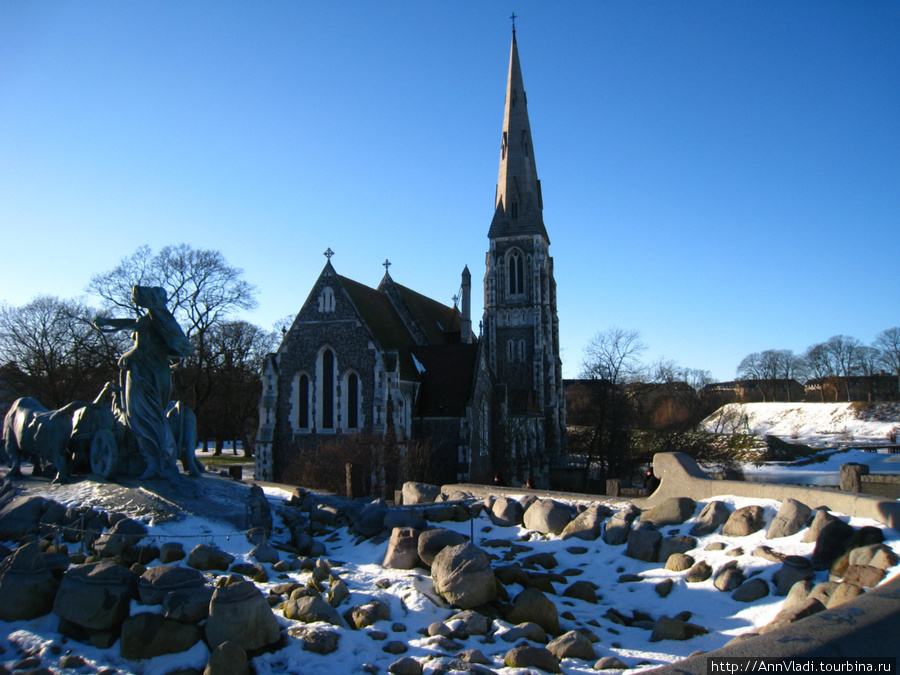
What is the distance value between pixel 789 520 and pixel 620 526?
203 centimetres

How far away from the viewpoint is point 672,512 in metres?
7.87

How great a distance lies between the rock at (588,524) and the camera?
8.23 metres

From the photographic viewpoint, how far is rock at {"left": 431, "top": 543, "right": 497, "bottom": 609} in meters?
6.10

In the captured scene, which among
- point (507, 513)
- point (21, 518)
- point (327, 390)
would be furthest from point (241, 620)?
point (327, 390)

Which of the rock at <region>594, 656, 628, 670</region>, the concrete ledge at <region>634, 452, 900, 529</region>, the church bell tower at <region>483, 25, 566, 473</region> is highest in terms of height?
the church bell tower at <region>483, 25, 566, 473</region>

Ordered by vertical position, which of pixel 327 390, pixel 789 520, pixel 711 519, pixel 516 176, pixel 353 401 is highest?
pixel 516 176

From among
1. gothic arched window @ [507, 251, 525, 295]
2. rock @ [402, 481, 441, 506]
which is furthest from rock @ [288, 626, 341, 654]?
gothic arched window @ [507, 251, 525, 295]

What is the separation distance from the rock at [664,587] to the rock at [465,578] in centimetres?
177

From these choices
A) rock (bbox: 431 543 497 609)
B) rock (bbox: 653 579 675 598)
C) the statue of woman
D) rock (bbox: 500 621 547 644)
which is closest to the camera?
rock (bbox: 500 621 547 644)

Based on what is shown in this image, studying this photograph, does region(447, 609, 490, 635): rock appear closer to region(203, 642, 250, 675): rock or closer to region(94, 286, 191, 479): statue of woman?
region(203, 642, 250, 675): rock

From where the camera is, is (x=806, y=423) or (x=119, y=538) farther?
(x=806, y=423)

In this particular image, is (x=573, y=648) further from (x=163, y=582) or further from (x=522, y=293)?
(x=522, y=293)

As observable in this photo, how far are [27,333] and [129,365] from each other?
29094 mm

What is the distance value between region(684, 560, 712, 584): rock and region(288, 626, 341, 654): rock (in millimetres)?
3672
